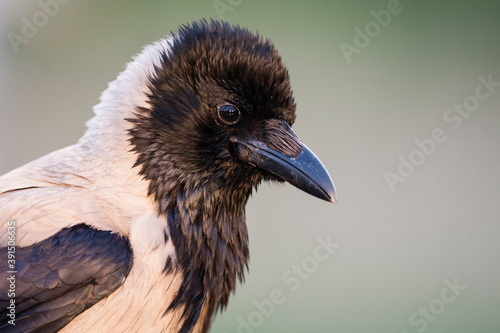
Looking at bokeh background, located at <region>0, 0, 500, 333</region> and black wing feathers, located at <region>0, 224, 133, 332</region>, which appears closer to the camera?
black wing feathers, located at <region>0, 224, 133, 332</region>

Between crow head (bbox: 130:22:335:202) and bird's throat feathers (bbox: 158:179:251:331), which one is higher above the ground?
crow head (bbox: 130:22:335:202)

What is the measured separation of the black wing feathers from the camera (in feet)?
6.51

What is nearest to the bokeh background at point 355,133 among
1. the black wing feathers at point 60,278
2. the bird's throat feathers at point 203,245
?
the bird's throat feathers at point 203,245

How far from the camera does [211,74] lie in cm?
234

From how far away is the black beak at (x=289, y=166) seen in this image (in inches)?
94.0

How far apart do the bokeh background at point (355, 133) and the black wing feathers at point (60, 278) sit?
3.85m

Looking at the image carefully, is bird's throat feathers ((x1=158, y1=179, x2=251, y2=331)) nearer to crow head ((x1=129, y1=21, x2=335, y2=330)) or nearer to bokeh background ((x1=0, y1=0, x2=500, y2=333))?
crow head ((x1=129, y1=21, x2=335, y2=330))

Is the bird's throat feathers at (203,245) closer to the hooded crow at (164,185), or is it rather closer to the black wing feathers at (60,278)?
the hooded crow at (164,185)

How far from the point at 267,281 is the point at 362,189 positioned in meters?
1.34

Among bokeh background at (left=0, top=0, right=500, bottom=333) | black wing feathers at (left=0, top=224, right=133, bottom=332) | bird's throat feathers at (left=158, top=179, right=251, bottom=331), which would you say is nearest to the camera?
black wing feathers at (left=0, top=224, right=133, bottom=332)

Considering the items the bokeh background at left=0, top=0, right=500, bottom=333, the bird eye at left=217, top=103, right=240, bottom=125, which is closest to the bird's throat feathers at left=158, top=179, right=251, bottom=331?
the bird eye at left=217, top=103, right=240, bottom=125

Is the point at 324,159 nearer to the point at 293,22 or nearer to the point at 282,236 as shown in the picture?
the point at 282,236

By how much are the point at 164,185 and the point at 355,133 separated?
4.17m

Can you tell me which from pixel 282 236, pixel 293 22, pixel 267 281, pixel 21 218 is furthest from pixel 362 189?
pixel 21 218
